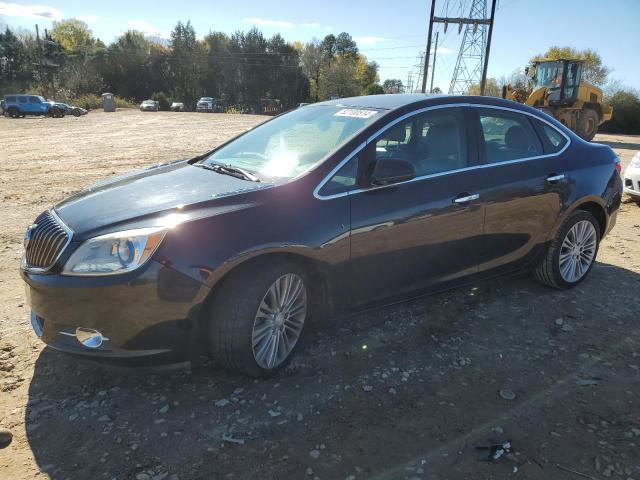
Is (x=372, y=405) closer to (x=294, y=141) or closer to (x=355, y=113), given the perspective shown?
(x=294, y=141)

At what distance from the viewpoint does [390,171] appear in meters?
3.26

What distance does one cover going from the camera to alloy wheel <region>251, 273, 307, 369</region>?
10.1 feet

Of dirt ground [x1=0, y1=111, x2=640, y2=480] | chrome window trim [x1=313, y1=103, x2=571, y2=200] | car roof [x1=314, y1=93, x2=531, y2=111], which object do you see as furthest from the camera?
car roof [x1=314, y1=93, x2=531, y2=111]

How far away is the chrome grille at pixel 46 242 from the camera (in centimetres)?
285

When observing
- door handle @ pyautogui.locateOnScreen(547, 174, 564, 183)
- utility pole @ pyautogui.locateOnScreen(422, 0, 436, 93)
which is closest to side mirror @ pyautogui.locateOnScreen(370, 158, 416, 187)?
door handle @ pyautogui.locateOnScreen(547, 174, 564, 183)

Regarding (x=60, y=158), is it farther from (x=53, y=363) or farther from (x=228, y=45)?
(x=228, y=45)

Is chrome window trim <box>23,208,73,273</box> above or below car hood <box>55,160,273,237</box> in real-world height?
below

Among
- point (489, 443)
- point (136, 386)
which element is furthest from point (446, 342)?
point (136, 386)

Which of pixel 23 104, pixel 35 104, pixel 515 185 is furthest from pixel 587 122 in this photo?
pixel 23 104

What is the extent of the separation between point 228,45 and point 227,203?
8239 cm

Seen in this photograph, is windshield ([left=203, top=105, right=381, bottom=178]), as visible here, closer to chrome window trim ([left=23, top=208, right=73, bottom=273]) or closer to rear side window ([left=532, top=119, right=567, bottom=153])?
chrome window trim ([left=23, top=208, right=73, bottom=273])

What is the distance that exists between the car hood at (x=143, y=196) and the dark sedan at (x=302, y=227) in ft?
0.06

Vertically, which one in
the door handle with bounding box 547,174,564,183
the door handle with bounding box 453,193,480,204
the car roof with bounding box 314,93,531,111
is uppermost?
the car roof with bounding box 314,93,531,111

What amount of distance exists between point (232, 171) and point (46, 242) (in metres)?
1.23
